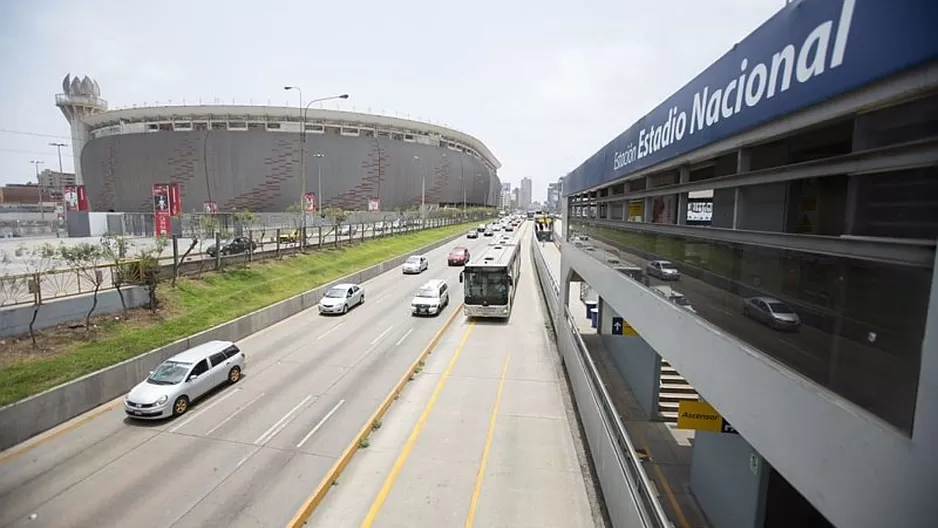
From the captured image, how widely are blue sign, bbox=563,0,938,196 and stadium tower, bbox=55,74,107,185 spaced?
146 metres

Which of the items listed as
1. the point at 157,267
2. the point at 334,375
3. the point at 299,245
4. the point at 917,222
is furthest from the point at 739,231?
the point at 299,245

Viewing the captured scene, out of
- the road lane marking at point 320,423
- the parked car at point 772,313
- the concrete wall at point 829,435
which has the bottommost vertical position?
the road lane marking at point 320,423

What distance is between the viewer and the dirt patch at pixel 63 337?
13375 mm

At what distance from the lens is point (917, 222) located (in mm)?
2383

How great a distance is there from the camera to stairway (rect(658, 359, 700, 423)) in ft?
43.7

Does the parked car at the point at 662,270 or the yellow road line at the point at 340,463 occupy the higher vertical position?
the parked car at the point at 662,270

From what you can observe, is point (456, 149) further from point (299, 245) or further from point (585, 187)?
point (585, 187)

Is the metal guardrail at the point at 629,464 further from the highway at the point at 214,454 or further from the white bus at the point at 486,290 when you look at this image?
the white bus at the point at 486,290

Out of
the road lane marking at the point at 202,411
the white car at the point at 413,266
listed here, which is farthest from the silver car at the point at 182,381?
the white car at the point at 413,266

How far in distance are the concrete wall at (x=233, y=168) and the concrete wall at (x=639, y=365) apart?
87910mm

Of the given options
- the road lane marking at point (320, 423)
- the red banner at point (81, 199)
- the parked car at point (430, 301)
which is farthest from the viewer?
the red banner at point (81, 199)

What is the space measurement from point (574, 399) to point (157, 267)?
18.3 meters

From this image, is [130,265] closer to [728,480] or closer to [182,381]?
[182,381]

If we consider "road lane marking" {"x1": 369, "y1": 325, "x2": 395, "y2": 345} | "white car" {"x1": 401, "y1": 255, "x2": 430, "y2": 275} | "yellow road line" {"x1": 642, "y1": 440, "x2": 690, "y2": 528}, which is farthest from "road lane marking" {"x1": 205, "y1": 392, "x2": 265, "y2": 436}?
"white car" {"x1": 401, "y1": 255, "x2": 430, "y2": 275}
